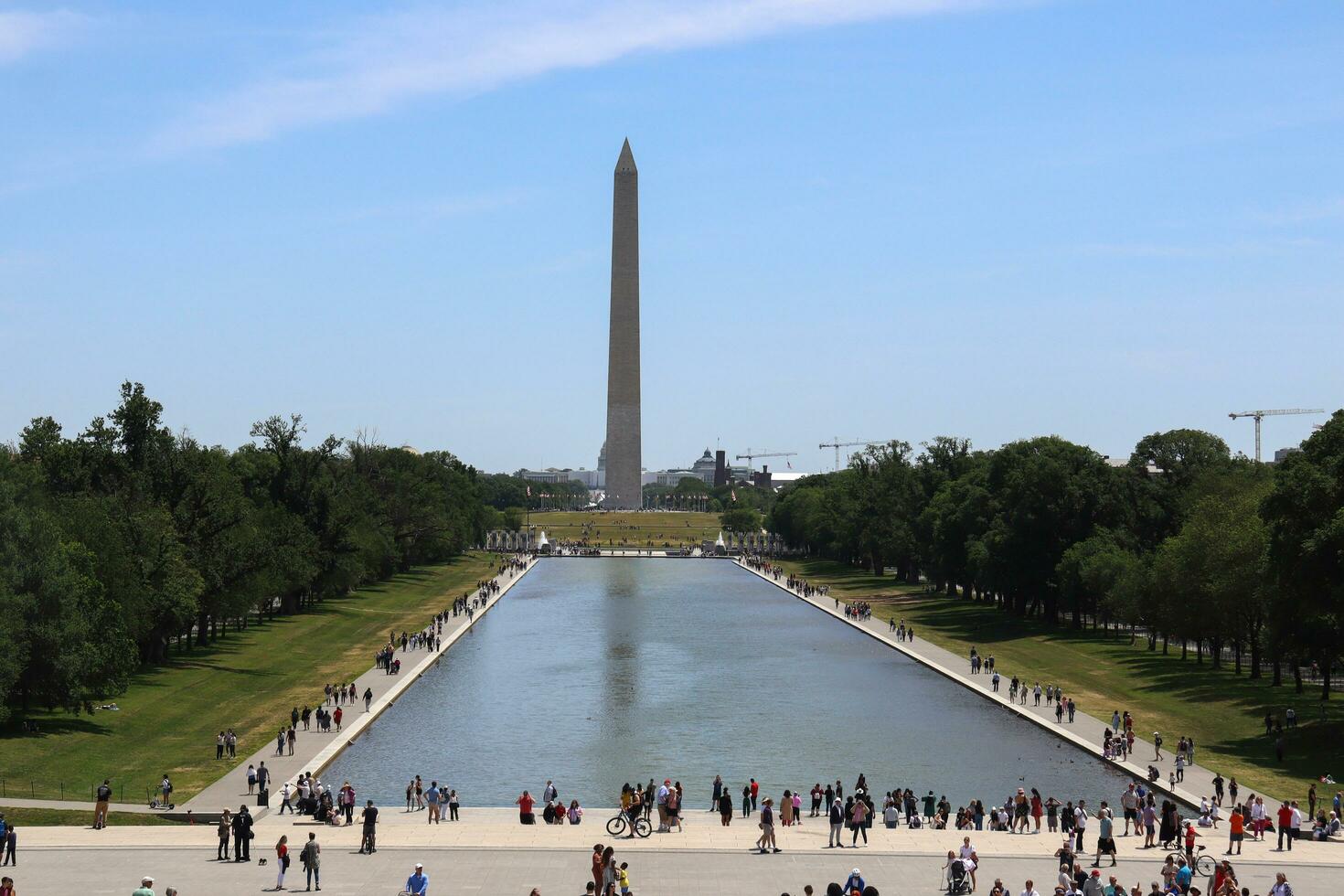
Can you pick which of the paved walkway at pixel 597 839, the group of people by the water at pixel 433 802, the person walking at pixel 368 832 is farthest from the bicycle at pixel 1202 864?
the group of people by the water at pixel 433 802

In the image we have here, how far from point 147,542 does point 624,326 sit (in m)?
120

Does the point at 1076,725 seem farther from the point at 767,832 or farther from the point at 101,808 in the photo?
the point at 101,808

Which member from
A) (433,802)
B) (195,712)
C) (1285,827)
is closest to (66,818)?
(433,802)

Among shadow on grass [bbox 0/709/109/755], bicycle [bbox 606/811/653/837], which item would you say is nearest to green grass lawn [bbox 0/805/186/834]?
shadow on grass [bbox 0/709/109/755]

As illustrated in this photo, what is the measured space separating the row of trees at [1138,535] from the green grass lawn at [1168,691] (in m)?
1.45

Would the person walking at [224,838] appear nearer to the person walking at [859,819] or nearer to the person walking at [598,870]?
the person walking at [598,870]

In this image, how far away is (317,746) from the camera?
138 ft

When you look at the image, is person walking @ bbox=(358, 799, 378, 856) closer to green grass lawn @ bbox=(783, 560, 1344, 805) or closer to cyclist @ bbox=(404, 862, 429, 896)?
cyclist @ bbox=(404, 862, 429, 896)

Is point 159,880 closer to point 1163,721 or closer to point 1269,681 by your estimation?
point 1163,721

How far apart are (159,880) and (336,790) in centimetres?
1045

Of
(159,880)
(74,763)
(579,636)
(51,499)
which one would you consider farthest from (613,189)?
(159,880)

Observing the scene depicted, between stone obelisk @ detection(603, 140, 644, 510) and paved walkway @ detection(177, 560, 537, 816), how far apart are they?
10612cm

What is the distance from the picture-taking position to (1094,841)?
1220 inches

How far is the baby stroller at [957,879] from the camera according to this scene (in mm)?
25516
